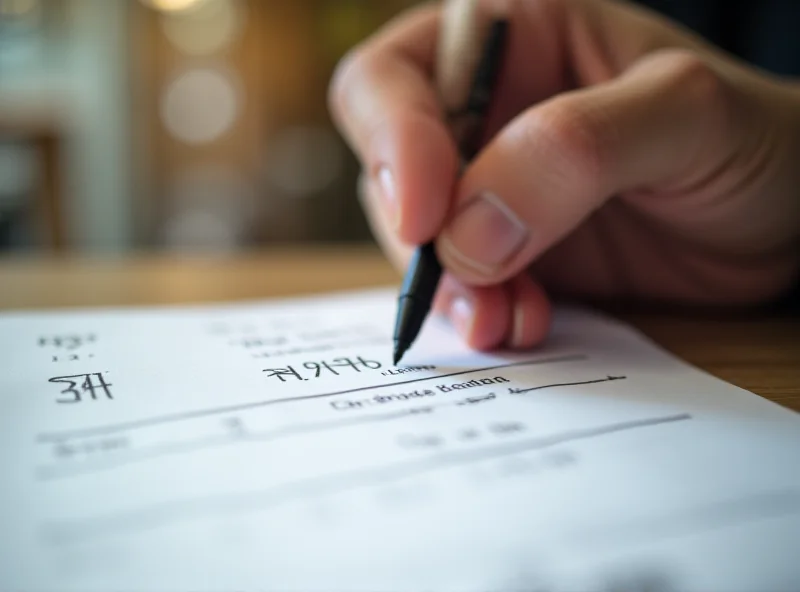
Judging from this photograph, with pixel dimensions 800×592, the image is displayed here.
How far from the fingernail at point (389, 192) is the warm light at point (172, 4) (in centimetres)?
250

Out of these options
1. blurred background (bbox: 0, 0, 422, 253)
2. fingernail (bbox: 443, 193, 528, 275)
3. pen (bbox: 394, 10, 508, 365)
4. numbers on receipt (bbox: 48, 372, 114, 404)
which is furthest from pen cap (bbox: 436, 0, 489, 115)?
blurred background (bbox: 0, 0, 422, 253)

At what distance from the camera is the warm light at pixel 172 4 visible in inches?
98.2

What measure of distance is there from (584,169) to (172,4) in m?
2.62

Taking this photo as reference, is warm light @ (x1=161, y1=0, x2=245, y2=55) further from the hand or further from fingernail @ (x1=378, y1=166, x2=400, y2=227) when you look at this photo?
fingernail @ (x1=378, y1=166, x2=400, y2=227)

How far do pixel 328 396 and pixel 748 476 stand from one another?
0.54 feet

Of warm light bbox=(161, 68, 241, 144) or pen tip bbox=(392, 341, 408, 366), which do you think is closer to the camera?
pen tip bbox=(392, 341, 408, 366)

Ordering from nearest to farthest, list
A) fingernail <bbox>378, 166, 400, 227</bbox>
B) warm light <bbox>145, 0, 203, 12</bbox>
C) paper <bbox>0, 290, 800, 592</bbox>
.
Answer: paper <bbox>0, 290, 800, 592</bbox> → fingernail <bbox>378, 166, 400, 227</bbox> → warm light <bbox>145, 0, 203, 12</bbox>

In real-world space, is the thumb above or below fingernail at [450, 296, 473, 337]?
above

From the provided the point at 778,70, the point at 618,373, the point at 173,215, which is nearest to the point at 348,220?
the point at 173,215

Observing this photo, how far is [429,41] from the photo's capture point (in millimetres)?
509

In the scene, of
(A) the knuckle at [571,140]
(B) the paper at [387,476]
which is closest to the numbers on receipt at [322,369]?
(B) the paper at [387,476]

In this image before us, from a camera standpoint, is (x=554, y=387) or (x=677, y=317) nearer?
(x=554, y=387)

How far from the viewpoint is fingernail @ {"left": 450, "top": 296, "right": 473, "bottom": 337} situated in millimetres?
377

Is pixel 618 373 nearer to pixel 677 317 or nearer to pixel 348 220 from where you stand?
pixel 677 317
